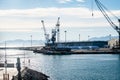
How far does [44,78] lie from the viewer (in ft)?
241

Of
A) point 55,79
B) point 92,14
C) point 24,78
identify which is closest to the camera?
point 24,78

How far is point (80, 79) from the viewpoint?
79812mm

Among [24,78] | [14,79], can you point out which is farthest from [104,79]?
[14,79]

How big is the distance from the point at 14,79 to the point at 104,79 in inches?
1092

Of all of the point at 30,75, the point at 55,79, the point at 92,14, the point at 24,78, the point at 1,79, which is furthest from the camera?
the point at 92,14

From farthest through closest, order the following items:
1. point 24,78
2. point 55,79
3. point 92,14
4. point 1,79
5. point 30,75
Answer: point 92,14 → point 55,79 → point 30,75 → point 24,78 → point 1,79

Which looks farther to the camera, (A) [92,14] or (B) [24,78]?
(A) [92,14]

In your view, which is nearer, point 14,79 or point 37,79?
point 14,79

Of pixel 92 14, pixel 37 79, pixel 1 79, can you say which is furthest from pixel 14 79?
pixel 92 14

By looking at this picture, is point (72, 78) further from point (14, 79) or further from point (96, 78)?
point (14, 79)

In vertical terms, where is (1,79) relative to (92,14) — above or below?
below

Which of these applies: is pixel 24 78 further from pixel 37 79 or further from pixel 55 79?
pixel 55 79

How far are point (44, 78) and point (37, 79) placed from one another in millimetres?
3077

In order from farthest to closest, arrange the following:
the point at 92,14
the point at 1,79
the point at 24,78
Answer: the point at 92,14, the point at 24,78, the point at 1,79
